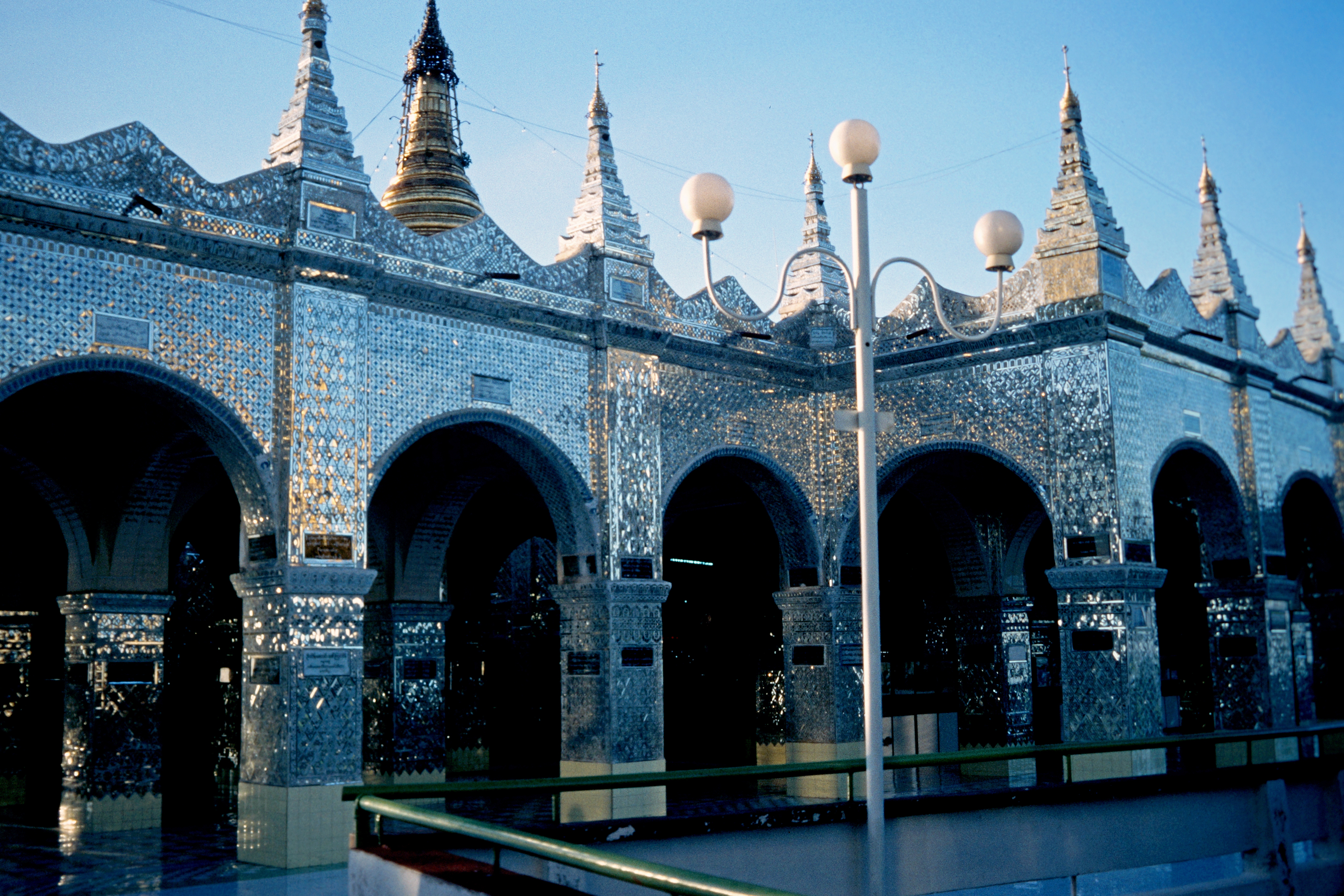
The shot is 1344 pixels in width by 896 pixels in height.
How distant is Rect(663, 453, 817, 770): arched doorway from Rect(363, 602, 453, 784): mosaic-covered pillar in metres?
3.88

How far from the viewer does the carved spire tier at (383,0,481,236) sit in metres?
16.3

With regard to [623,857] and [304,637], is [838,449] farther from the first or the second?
[623,857]

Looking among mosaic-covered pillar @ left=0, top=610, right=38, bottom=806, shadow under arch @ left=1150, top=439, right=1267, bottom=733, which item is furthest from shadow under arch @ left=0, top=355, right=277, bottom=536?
shadow under arch @ left=1150, top=439, right=1267, bottom=733

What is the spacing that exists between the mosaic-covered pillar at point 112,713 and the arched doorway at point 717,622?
708 cm

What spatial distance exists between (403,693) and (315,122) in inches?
262

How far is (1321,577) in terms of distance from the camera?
19172 mm

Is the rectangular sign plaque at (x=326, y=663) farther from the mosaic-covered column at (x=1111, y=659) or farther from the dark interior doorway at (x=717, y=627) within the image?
the dark interior doorway at (x=717, y=627)

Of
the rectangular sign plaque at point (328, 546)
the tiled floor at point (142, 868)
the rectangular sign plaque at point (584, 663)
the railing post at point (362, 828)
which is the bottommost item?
the tiled floor at point (142, 868)

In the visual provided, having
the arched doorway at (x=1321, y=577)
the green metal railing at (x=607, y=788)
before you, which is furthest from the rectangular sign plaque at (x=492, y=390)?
the arched doorway at (x=1321, y=577)

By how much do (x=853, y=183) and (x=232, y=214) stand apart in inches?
206

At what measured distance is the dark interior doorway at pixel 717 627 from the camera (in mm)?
18531

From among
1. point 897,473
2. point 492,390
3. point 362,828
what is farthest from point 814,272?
point 362,828

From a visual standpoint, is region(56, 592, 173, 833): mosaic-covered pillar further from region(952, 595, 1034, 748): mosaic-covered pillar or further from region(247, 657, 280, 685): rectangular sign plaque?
region(952, 595, 1034, 748): mosaic-covered pillar

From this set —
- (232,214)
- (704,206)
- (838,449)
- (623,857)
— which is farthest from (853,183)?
(838,449)
